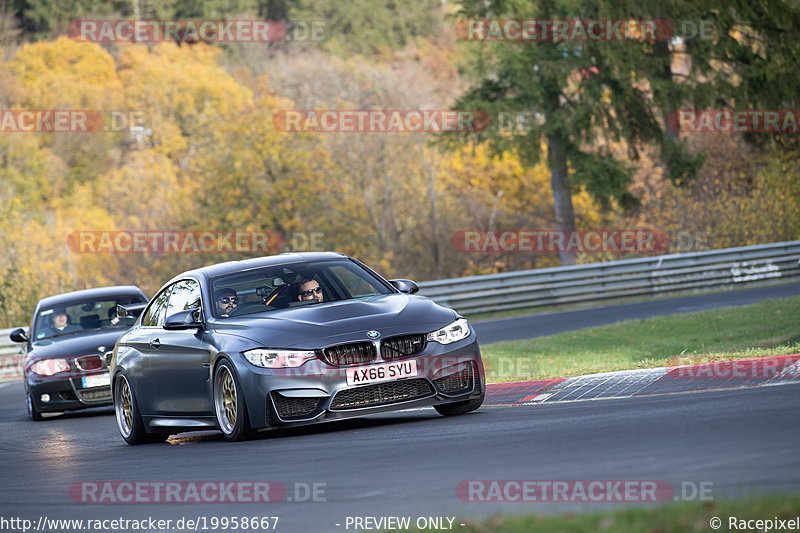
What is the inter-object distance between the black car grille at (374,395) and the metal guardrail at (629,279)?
19.8m

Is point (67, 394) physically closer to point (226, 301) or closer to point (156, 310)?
point (156, 310)

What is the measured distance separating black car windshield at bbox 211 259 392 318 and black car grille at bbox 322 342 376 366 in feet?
3.87

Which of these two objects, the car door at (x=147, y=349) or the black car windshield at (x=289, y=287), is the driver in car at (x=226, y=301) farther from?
the car door at (x=147, y=349)

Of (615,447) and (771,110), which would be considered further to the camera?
(771,110)

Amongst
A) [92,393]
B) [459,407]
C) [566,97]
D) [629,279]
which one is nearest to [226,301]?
[459,407]

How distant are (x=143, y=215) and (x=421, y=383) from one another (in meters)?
47.1

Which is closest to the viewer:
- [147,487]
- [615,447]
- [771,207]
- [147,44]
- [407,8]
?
[615,447]

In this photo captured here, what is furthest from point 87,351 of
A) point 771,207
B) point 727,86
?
point 727,86

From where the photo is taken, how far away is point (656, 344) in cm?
1784

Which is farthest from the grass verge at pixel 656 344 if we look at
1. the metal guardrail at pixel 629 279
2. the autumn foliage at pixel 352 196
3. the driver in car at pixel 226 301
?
the autumn foliage at pixel 352 196

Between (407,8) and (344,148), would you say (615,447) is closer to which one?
(344,148)

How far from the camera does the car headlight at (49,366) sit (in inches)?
635

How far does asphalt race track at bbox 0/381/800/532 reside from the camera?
21.1 ft

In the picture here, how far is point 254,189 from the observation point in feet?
158
